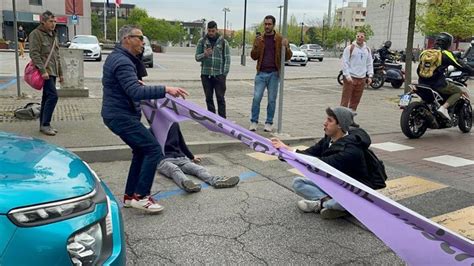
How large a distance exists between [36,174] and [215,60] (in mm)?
6039

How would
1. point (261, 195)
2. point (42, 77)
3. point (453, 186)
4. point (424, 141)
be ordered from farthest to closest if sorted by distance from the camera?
1. point (424, 141)
2. point (42, 77)
3. point (453, 186)
4. point (261, 195)

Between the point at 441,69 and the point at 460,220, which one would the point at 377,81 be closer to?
the point at 441,69

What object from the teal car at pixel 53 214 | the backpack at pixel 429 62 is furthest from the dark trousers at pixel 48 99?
the backpack at pixel 429 62

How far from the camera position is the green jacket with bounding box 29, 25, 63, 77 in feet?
22.8

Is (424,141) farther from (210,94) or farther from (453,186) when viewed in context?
(210,94)

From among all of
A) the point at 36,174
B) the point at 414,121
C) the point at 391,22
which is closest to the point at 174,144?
the point at 36,174

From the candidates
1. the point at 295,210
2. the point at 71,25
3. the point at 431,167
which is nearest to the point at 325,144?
the point at 295,210

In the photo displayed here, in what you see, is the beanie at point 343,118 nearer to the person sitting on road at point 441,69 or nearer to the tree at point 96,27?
the person sitting on road at point 441,69

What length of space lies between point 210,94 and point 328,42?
246ft

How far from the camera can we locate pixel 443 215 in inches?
180

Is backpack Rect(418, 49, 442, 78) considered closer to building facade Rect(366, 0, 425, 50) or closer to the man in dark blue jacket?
the man in dark blue jacket

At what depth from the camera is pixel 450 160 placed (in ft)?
22.6

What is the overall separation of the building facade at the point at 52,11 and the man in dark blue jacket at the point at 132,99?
50.7 meters

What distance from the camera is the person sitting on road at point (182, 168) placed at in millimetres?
5194
